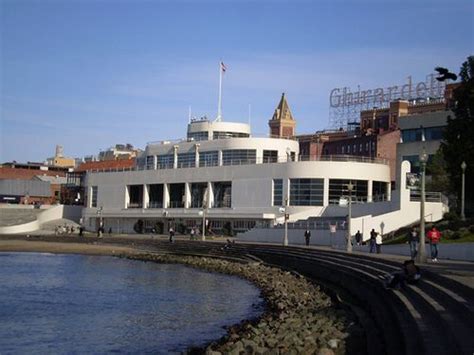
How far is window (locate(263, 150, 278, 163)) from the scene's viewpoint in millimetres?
94938

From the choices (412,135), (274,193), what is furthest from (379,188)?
(274,193)

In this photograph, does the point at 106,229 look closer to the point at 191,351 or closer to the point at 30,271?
the point at 30,271

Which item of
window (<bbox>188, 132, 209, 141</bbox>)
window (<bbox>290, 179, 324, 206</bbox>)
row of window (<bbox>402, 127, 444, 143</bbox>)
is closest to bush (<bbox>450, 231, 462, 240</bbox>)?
window (<bbox>290, 179, 324, 206</bbox>)

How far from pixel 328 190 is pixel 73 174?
75030mm

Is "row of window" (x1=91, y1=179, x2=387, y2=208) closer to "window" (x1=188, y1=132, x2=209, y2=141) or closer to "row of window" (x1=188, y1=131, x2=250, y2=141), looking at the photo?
"window" (x1=188, y1=132, x2=209, y2=141)

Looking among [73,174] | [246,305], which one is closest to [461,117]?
[246,305]

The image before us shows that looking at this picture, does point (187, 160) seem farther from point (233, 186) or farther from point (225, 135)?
point (233, 186)

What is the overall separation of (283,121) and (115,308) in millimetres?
139849

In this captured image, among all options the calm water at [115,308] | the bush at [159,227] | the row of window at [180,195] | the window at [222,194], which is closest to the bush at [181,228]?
the row of window at [180,195]

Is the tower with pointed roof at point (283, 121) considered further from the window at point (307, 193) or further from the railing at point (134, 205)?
the window at point (307, 193)

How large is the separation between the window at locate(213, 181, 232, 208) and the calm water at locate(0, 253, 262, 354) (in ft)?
126

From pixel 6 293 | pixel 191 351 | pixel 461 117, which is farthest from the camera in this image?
pixel 461 117

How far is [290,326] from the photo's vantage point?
23.4 meters

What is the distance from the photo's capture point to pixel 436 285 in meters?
23.1
